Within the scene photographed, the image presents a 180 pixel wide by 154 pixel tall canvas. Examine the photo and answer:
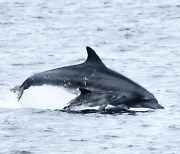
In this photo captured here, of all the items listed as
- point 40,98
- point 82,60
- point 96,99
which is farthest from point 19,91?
point 82,60

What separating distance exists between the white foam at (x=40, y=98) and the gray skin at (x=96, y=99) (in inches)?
47.9

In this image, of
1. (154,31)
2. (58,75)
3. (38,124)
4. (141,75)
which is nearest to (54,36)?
(154,31)

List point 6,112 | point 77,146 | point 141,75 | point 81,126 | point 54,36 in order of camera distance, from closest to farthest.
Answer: point 77,146
point 81,126
point 6,112
point 141,75
point 54,36

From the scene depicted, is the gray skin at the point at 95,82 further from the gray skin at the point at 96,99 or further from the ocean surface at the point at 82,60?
the ocean surface at the point at 82,60

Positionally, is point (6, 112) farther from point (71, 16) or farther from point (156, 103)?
point (71, 16)

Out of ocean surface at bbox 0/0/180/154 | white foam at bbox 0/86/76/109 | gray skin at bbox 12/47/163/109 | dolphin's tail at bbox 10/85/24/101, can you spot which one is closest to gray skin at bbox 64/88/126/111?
gray skin at bbox 12/47/163/109

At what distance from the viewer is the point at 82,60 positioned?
126ft

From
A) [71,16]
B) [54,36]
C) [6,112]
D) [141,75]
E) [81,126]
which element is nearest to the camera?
[81,126]

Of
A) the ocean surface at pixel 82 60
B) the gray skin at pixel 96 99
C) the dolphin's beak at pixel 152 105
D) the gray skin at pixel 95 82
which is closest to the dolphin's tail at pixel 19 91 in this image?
the gray skin at pixel 95 82

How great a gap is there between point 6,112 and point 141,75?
811 centimetres

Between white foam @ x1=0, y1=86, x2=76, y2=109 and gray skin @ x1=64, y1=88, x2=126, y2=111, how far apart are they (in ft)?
3.99

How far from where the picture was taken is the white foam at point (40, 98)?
91.3 ft

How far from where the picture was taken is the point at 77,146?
22938mm

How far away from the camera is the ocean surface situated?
23.5 m
